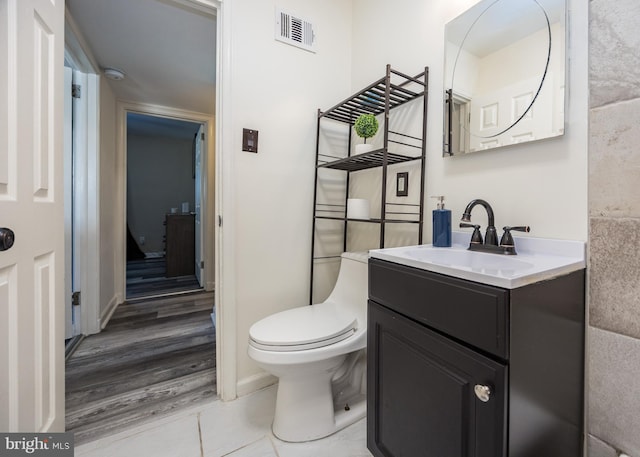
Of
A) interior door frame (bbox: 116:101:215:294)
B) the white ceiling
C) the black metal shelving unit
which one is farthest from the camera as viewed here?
interior door frame (bbox: 116:101:215:294)

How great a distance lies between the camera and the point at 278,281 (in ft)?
5.16

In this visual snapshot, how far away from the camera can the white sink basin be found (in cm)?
62

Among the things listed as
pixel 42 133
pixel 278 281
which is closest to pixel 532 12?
pixel 278 281

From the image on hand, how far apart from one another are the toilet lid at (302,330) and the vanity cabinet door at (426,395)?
20cm

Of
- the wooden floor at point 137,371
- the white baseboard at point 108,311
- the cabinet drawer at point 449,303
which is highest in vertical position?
the cabinet drawer at point 449,303

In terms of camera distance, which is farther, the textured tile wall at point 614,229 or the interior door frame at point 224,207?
the interior door frame at point 224,207

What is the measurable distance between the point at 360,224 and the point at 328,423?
3.49 feet

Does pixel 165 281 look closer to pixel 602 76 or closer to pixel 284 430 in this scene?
pixel 284 430

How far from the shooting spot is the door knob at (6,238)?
27.0 inches

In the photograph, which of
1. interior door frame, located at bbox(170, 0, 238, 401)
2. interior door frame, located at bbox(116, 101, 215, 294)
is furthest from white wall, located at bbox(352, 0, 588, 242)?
interior door frame, located at bbox(116, 101, 215, 294)

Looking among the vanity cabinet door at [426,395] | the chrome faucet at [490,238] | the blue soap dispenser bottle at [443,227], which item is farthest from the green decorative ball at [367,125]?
the vanity cabinet door at [426,395]

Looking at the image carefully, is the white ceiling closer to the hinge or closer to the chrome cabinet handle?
the hinge

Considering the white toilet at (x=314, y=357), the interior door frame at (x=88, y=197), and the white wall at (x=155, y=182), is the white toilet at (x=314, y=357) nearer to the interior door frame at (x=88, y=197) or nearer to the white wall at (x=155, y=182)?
the interior door frame at (x=88, y=197)

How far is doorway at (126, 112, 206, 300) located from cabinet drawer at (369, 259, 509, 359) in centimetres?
342
